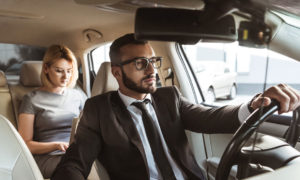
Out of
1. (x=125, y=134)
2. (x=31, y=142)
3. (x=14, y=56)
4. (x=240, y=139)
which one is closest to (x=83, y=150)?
(x=125, y=134)

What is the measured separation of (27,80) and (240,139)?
8.25 ft

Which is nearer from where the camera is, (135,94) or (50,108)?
(135,94)

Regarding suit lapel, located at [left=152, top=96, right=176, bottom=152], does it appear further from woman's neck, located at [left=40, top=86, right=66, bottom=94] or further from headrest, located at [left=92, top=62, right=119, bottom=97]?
woman's neck, located at [left=40, top=86, right=66, bottom=94]

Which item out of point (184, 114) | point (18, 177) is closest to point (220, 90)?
point (184, 114)

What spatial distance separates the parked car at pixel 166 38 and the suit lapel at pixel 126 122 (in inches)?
8.5

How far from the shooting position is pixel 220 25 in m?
0.72

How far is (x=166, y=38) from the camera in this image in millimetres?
739

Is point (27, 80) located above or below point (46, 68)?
below

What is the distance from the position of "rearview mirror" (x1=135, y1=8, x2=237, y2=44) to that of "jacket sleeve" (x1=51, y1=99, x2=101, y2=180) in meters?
0.85

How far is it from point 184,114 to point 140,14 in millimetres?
1125

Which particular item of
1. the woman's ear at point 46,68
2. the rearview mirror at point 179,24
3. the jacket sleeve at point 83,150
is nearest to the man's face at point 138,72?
the jacket sleeve at point 83,150

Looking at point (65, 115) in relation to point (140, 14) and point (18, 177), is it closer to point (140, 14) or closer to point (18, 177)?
point (18, 177)

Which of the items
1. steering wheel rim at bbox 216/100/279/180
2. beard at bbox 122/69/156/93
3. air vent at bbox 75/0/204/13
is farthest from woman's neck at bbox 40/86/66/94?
steering wheel rim at bbox 216/100/279/180

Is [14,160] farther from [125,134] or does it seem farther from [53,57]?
[53,57]
